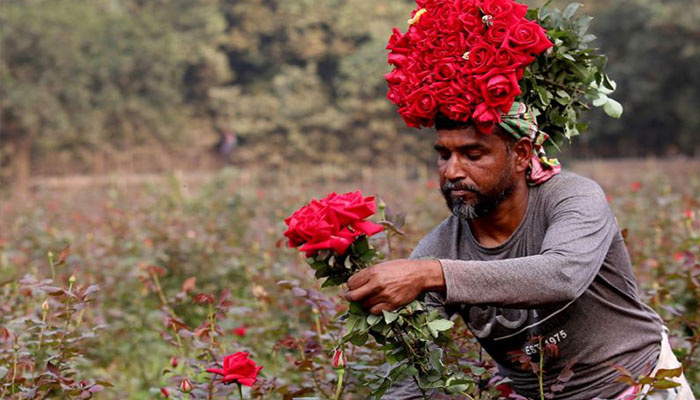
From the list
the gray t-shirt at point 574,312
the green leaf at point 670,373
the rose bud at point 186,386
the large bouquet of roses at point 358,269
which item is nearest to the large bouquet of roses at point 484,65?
the gray t-shirt at point 574,312

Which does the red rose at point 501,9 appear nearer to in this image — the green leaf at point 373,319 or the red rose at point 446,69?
the red rose at point 446,69

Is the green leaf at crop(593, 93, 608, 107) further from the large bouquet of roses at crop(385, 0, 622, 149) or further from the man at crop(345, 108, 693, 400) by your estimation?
the man at crop(345, 108, 693, 400)

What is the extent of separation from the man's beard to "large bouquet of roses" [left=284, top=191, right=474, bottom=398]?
13.8 inches

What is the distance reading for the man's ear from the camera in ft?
6.43

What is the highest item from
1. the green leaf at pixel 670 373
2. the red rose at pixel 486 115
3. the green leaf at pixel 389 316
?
the red rose at pixel 486 115

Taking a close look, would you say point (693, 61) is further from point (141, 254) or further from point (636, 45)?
point (141, 254)

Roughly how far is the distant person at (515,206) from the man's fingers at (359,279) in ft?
1.04

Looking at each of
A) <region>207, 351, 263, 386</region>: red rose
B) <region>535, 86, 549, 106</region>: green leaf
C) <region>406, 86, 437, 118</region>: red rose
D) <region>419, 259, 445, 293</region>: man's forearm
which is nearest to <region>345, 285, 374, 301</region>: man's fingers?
<region>419, 259, 445, 293</region>: man's forearm

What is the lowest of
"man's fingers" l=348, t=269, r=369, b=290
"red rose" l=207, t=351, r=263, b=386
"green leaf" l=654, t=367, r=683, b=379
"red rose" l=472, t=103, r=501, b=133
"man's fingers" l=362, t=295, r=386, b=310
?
"red rose" l=207, t=351, r=263, b=386

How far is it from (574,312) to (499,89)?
58 cm

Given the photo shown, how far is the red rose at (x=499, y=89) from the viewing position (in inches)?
70.7

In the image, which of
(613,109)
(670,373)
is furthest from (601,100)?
(670,373)

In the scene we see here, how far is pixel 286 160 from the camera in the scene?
28.0 m

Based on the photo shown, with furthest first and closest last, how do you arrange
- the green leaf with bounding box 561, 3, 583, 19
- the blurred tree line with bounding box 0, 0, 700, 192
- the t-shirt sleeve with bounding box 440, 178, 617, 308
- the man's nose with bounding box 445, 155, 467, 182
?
1. the blurred tree line with bounding box 0, 0, 700, 192
2. the green leaf with bounding box 561, 3, 583, 19
3. the man's nose with bounding box 445, 155, 467, 182
4. the t-shirt sleeve with bounding box 440, 178, 617, 308
